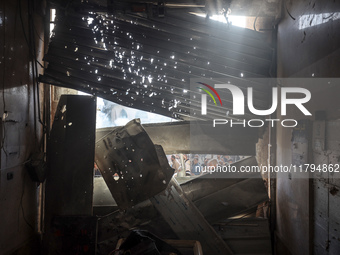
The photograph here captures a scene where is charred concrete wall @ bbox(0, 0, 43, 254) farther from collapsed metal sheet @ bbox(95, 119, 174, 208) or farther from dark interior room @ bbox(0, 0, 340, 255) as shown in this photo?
collapsed metal sheet @ bbox(95, 119, 174, 208)

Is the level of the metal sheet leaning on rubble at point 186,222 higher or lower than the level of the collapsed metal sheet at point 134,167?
lower

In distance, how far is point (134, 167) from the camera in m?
3.55

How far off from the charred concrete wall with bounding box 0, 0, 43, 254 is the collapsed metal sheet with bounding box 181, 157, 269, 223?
2291mm

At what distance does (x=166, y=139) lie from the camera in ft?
14.4

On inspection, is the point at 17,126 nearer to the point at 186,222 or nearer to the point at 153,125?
the point at 153,125

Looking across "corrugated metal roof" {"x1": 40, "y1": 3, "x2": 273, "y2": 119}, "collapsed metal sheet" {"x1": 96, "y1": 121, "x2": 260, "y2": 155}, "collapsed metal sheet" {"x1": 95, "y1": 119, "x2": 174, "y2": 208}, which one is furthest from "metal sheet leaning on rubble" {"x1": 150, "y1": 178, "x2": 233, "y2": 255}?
"corrugated metal roof" {"x1": 40, "y1": 3, "x2": 273, "y2": 119}

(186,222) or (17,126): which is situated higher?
(17,126)

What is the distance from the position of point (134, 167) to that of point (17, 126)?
1.57m

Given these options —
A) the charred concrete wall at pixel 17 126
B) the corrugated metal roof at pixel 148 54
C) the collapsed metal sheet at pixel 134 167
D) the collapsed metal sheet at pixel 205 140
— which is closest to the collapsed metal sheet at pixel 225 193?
the collapsed metal sheet at pixel 205 140

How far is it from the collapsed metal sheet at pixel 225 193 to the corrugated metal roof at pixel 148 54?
1.22 m

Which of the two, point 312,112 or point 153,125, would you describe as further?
point 153,125

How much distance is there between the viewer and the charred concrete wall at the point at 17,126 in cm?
299

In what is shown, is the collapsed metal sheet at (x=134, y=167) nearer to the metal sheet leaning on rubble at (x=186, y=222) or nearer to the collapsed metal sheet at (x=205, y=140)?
the metal sheet leaning on rubble at (x=186, y=222)

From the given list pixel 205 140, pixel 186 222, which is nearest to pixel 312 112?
pixel 205 140
